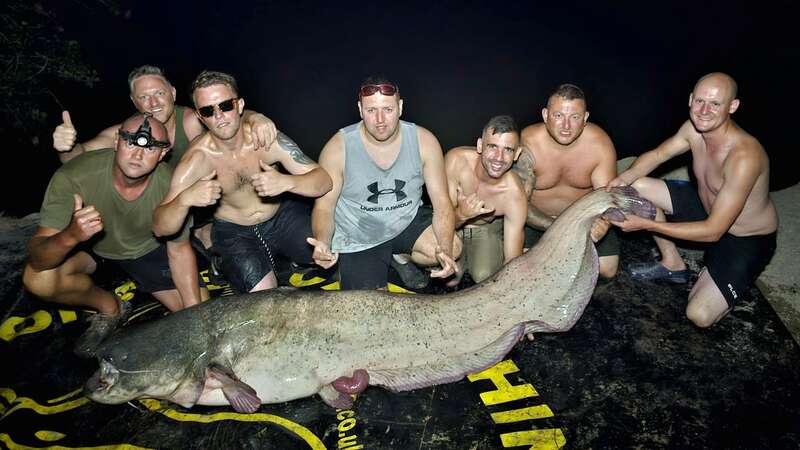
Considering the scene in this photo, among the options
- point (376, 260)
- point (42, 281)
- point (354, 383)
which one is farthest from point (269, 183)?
point (42, 281)

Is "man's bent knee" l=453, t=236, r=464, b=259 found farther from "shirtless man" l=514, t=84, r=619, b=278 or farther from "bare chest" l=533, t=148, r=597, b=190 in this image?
"bare chest" l=533, t=148, r=597, b=190

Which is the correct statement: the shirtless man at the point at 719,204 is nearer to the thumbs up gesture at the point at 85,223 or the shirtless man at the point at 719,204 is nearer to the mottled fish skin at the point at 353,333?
the mottled fish skin at the point at 353,333

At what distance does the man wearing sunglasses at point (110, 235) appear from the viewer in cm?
296

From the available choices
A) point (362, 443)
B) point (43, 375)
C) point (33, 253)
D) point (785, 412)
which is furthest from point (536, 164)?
point (43, 375)

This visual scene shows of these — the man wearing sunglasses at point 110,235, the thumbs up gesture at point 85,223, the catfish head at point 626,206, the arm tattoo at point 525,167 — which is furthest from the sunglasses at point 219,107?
the catfish head at point 626,206

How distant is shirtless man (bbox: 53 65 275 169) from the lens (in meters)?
3.37

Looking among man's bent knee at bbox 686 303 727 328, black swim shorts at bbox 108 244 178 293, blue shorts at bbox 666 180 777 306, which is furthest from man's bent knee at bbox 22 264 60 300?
blue shorts at bbox 666 180 777 306

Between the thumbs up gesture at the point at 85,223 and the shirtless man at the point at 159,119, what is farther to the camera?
the shirtless man at the point at 159,119

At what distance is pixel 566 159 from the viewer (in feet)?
12.6

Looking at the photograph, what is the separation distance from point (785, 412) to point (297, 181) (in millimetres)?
3121

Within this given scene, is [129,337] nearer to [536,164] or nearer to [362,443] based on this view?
[362,443]

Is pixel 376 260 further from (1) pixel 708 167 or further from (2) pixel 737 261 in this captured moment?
(2) pixel 737 261

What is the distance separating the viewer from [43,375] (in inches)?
124

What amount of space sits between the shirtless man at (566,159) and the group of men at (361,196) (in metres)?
0.01
